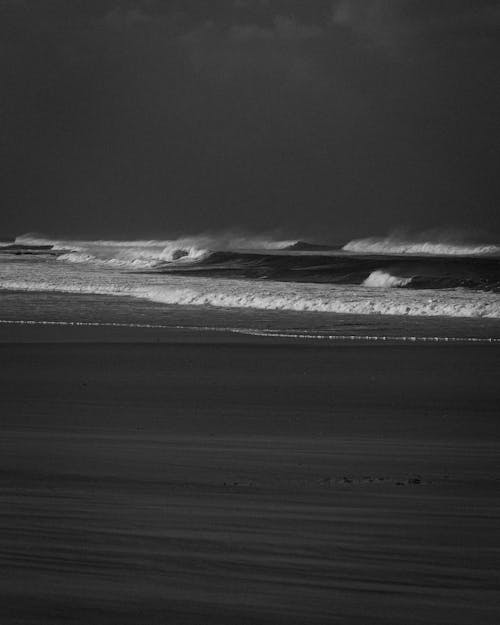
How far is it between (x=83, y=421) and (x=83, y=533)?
269cm

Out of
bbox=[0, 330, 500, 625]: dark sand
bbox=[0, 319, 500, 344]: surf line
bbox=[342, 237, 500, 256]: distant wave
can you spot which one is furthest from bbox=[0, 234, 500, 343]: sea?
bbox=[342, 237, 500, 256]: distant wave

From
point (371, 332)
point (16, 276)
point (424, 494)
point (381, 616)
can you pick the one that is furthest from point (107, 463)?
point (16, 276)

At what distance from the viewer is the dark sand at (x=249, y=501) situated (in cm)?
285

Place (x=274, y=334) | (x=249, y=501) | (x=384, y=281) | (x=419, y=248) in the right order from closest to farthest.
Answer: (x=249, y=501) → (x=274, y=334) → (x=384, y=281) → (x=419, y=248)

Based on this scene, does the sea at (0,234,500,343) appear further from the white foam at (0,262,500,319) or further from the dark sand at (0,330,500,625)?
the dark sand at (0,330,500,625)

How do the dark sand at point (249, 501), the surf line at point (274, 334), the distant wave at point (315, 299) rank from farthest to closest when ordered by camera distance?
the distant wave at point (315, 299) → the surf line at point (274, 334) → the dark sand at point (249, 501)

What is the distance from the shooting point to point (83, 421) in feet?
20.1

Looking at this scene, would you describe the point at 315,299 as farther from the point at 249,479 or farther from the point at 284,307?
the point at 249,479

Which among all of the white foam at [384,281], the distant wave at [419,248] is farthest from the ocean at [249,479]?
the distant wave at [419,248]

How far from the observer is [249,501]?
4.00 m

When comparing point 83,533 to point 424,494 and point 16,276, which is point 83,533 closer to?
point 424,494

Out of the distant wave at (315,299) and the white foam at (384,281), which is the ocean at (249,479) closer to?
the distant wave at (315,299)

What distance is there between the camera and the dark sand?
9.35 feet

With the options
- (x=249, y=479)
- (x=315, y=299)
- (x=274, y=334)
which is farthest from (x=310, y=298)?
(x=249, y=479)
